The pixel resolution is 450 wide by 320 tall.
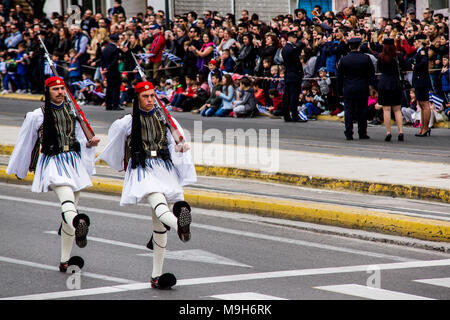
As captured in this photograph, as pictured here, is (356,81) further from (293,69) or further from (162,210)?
(162,210)

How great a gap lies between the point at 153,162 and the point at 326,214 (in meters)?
3.38

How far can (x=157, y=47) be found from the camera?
26.8m

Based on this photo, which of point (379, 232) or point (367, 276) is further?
point (379, 232)

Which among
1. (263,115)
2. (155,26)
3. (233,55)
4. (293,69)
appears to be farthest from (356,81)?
(155,26)

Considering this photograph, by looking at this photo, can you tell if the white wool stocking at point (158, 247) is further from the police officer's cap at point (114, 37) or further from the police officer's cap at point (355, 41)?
the police officer's cap at point (114, 37)

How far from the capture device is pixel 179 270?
30.9ft

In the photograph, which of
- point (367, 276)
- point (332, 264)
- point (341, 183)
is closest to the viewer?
point (367, 276)

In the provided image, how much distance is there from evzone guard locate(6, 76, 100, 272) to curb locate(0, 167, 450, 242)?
3126 millimetres

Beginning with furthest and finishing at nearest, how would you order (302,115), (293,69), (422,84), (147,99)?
(302,115), (293,69), (422,84), (147,99)

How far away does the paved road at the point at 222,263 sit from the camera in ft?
27.7
